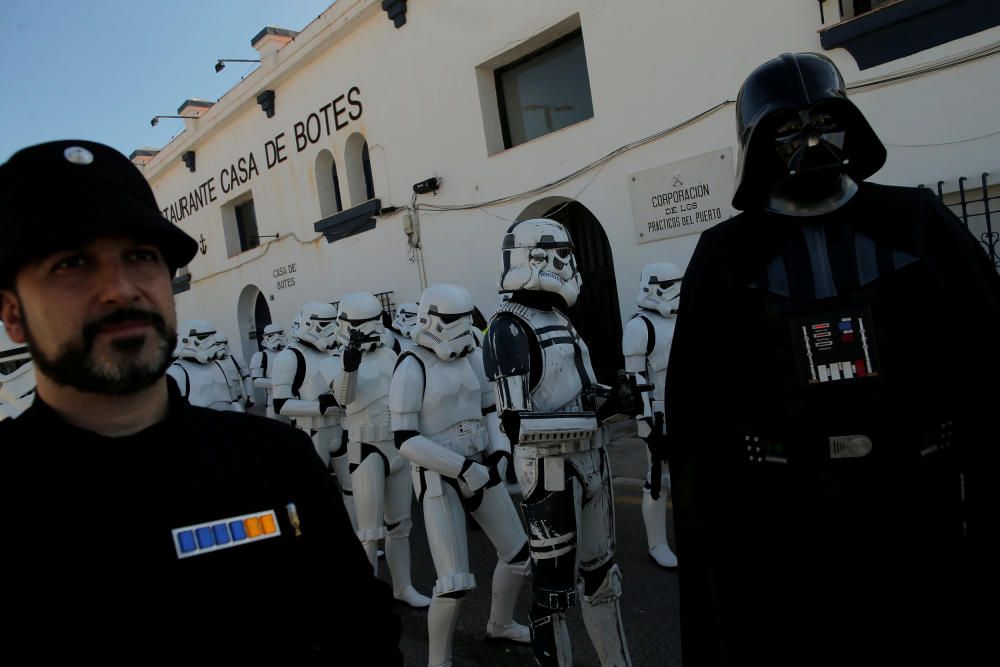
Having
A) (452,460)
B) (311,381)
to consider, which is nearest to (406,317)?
(311,381)

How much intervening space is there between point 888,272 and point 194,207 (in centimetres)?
1987

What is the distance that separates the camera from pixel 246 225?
59.9ft

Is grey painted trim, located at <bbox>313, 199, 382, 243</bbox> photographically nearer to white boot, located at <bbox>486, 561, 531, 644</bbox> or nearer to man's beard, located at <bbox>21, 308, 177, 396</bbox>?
white boot, located at <bbox>486, 561, 531, 644</bbox>

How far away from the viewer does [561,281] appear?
3.79 metres

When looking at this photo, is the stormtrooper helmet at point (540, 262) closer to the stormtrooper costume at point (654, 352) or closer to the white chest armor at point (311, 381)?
the stormtrooper costume at point (654, 352)

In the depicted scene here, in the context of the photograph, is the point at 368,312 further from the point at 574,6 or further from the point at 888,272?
the point at 574,6

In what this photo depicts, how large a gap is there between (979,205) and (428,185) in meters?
7.37

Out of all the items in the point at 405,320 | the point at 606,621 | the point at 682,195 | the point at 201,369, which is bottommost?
Answer: the point at 606,621

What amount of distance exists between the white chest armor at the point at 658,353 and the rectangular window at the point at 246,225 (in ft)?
47.1

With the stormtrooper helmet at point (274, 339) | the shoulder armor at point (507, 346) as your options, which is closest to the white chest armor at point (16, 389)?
the shoulder armor at point (507, 346)

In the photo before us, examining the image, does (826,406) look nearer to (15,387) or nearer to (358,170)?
(15,387)

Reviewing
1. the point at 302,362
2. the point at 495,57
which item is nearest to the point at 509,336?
the point at 302,362

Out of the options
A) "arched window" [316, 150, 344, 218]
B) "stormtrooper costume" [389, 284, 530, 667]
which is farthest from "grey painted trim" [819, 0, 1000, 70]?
"arched window" [316, 150, 344, 218]

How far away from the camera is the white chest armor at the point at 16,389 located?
586 cm
